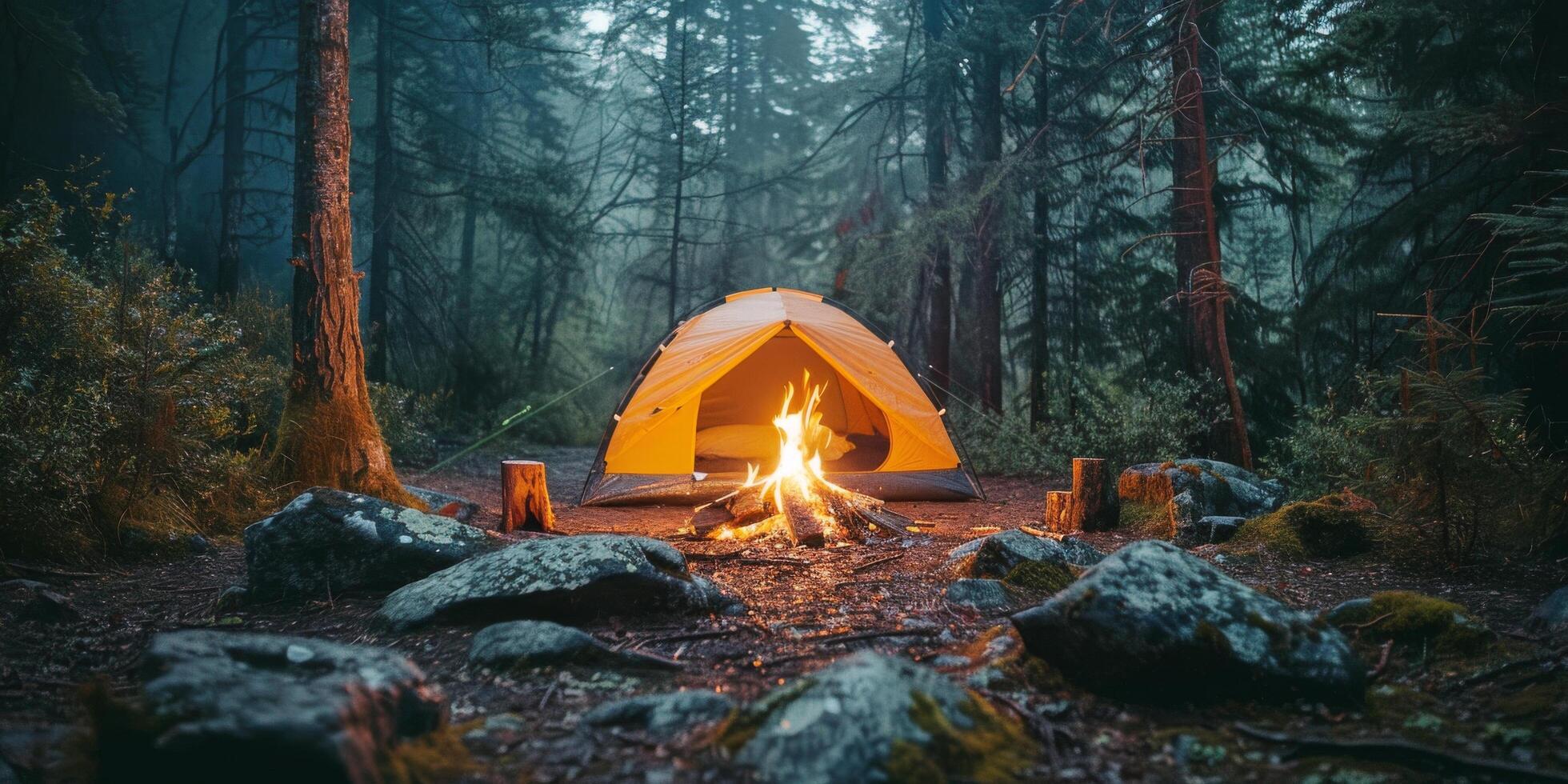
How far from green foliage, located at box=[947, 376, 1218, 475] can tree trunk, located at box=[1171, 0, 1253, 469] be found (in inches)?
11.1

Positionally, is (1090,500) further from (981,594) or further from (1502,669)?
(1502,669)

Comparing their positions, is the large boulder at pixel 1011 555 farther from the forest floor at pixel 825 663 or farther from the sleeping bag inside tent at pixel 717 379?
the sleeping bag inside tent at pixel 717 379

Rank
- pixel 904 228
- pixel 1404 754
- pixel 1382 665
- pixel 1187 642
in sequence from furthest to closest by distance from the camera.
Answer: pixel 904 228 → pixel 1382 665 → pixel 1187 642 → pixel 1404 754

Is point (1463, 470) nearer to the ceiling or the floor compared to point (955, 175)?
nearer to the floor

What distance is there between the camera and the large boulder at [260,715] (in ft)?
6.79

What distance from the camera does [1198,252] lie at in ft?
29.7

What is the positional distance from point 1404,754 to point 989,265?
10605 millimetres

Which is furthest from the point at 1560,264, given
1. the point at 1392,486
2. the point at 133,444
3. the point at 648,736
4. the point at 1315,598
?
the point at 133,444

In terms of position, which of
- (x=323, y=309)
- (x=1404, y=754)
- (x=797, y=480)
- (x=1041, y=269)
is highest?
(x=1041, y=269)

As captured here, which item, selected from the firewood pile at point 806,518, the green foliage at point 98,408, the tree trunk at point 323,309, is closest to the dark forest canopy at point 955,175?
the tree trunk at point 323,309

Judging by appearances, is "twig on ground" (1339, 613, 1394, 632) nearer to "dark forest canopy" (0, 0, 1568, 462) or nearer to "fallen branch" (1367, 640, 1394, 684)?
"fallen branch" (1367, 640, 1394, 684)

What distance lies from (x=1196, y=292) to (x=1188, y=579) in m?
5.72

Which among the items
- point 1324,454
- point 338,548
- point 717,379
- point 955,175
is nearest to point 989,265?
point 955,175

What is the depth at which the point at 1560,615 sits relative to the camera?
3604 mm
